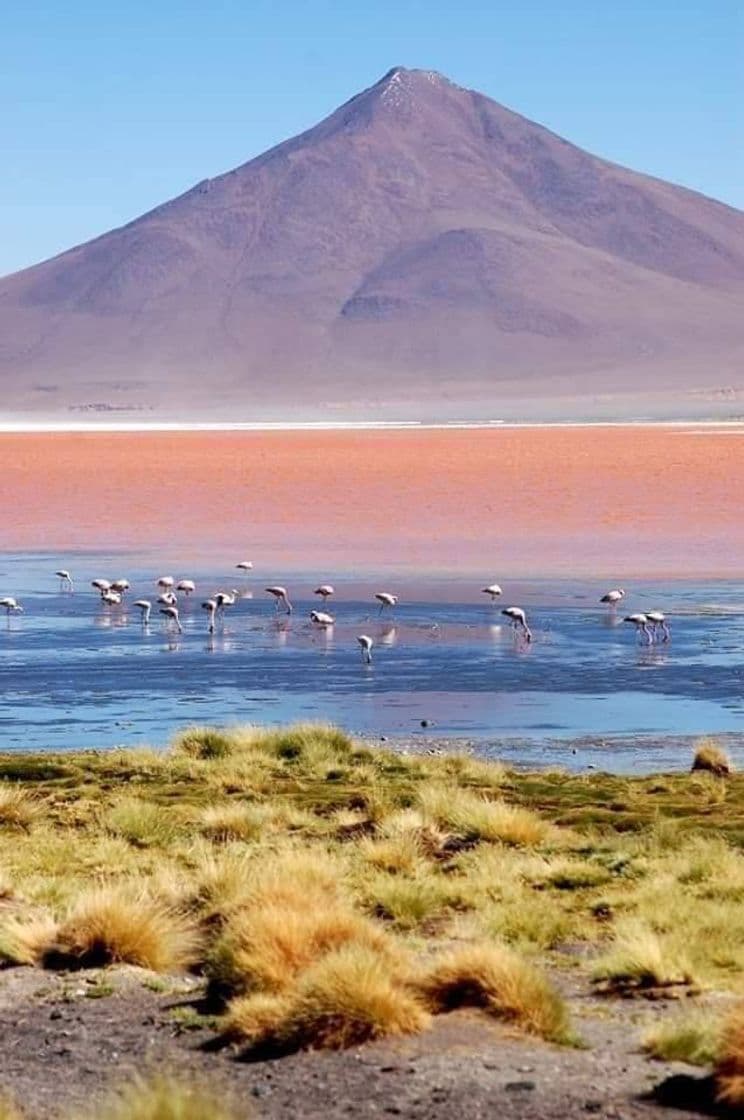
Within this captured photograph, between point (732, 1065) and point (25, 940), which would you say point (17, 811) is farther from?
point (732, 1065)

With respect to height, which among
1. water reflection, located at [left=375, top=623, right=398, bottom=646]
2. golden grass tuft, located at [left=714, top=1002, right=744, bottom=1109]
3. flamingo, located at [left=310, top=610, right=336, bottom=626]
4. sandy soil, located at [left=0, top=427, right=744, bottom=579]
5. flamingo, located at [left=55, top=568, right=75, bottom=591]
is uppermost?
sandy soil, located at [left=0, top=427, right=744, bottom=579]

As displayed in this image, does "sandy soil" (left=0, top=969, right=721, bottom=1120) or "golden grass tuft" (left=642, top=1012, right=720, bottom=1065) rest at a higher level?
"golden grass tuft" (left=642, top=1012, right=720, bottom=1065)

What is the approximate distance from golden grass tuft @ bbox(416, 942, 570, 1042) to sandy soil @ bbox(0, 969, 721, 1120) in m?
0.08

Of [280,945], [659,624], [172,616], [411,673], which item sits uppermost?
[659,624]

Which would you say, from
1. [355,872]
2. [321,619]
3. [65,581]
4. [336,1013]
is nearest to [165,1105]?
[336,1013]

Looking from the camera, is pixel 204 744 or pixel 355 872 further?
pixel 204 744

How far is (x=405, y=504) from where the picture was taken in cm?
4694

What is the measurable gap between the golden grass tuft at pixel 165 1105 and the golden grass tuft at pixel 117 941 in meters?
2.41

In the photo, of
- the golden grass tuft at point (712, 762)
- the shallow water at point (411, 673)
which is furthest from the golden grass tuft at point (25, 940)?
the shallow water at point (411, 673)

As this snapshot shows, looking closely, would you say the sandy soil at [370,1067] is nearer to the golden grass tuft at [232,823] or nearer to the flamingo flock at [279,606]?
the golden grass tuft at [232,823]

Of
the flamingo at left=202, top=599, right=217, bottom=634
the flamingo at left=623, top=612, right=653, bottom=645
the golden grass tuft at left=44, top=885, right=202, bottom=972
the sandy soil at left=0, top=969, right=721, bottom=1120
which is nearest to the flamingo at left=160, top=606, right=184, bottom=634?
the flamingo at left=202, top=599, right=217, bottom=634

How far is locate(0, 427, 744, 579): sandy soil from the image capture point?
3653 centimetres

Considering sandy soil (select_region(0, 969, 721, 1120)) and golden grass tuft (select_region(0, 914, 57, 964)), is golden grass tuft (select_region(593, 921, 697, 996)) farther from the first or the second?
golden grass tuft (select_region(0, 914, 57, 964))

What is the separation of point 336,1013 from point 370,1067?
307 millimetres
